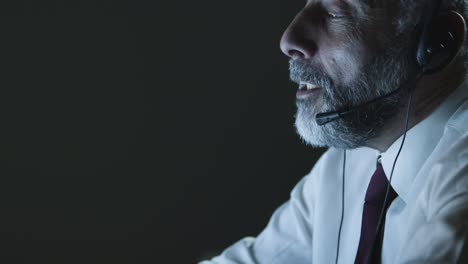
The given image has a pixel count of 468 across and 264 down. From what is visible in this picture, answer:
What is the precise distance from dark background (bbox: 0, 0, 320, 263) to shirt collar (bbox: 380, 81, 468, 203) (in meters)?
0.83

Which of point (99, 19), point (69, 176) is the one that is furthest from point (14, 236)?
point (99, 19)

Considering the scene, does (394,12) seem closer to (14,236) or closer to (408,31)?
(408,31)

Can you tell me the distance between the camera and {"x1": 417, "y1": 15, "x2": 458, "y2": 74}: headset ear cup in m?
1.02

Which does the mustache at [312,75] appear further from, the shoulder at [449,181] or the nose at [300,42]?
the shoulder at [449,181]

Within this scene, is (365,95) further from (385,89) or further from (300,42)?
(300,42)

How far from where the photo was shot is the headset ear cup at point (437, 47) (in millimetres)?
1019

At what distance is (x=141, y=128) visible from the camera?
5.73 ft

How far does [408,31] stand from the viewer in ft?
3.59

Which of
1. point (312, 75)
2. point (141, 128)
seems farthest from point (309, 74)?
point (141, 128)

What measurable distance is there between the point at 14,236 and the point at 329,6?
1.06m

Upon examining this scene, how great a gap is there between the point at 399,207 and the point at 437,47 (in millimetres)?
305

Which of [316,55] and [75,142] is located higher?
[75,142]

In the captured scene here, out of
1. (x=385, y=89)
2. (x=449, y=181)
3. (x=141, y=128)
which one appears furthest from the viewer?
(x=141, y=128)

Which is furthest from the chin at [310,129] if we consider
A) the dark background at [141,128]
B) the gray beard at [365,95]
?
the dark background at [141,128]
